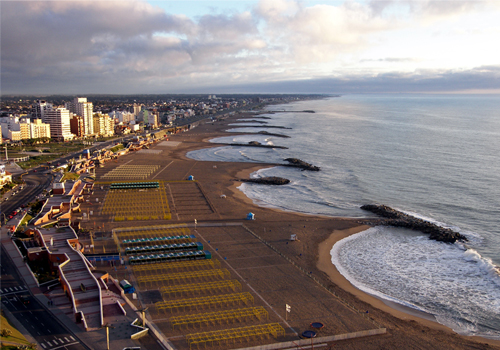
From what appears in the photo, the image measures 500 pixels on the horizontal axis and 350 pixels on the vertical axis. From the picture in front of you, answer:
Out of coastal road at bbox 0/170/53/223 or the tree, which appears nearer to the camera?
the tree

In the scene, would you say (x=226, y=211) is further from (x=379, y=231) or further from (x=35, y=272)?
(x=35, y=272)

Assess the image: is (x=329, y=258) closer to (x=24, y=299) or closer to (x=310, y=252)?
(x=310, y=252)

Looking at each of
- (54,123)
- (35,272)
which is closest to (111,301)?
(35,272)

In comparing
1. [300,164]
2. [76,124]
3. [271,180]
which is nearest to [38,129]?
[76,124]

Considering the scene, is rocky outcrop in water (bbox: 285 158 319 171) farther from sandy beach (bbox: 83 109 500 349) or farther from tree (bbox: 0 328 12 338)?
tree (bbox: 0 328 12 338)

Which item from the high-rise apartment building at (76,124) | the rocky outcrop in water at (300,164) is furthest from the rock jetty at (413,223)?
the high-rise apartment building at (76,124)

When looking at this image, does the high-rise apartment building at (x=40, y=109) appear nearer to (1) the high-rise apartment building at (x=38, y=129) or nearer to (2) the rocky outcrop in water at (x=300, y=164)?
(1) the high-rise apartment building at (x=38, y=129)

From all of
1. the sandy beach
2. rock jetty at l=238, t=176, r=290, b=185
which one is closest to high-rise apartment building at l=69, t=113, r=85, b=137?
the sandy beach
